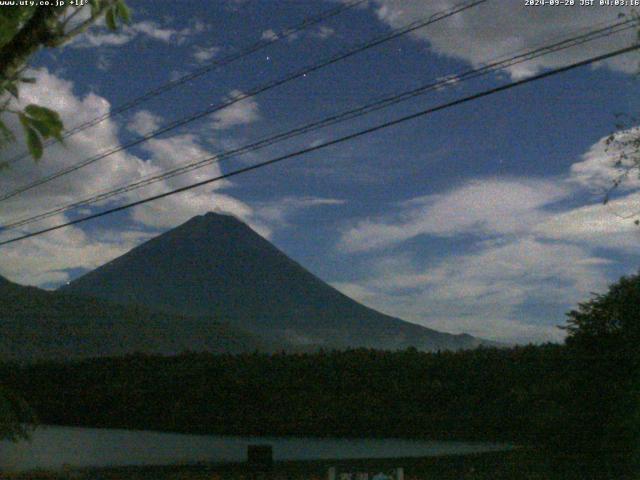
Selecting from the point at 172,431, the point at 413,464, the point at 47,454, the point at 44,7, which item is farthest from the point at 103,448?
the point at 44,7

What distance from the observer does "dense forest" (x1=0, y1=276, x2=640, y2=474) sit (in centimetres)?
2320

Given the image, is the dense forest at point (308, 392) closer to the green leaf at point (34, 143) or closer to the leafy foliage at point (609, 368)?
the leafy foliage at point (609, 368)

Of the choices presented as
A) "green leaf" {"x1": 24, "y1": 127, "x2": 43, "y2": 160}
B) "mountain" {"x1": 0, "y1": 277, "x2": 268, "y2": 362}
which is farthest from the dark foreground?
"mountain" {"x1": 0, "y1": 277, "x2": 268, "y2": 362}

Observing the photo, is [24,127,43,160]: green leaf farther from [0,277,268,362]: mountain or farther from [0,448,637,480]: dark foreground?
[0,277,268,362]: mountain

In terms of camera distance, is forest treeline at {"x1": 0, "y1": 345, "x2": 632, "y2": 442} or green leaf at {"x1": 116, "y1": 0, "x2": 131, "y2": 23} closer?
green leaf at {"x1": 116, "y1": 0, "x2": 131, "y2": 23}

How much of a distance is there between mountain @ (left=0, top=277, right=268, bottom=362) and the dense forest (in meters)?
29.6

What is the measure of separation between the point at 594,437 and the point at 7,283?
7596 centimetres

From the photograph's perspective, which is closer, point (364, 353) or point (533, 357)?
point (533, 357)

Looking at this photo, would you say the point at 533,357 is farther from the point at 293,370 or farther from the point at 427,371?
the point at 293,370

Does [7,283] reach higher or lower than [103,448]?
higher

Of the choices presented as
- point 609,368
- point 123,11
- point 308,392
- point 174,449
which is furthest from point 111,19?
point 308,392

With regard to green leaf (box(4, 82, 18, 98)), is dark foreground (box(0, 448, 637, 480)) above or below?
below

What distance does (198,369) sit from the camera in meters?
29.7

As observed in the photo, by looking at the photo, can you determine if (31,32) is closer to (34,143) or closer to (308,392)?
(34,143)
